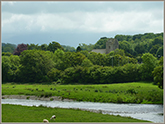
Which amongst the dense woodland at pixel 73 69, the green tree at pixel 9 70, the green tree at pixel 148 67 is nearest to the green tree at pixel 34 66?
the dense woodland at pixel 73 69

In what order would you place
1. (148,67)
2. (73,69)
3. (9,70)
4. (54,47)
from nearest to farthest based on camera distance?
(148,67) → (73,69) → (9,70) → (54,47)

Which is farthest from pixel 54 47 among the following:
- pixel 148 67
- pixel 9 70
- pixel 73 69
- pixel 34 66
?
pixel 148 67

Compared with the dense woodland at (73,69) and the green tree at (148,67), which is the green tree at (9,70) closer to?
the dense woodland at (73,69)

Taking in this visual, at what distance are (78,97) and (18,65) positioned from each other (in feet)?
203

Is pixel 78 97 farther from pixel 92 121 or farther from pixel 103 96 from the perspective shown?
pixel 92 121

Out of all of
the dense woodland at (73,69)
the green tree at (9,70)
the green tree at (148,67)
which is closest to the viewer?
the green tree at (148,67)

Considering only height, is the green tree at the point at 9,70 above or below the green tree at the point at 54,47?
below

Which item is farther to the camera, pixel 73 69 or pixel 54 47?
pixel 54 47

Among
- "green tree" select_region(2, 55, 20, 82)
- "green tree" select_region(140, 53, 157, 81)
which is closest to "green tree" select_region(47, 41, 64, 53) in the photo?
"green tree" select_region(2, 55, 20, 82)

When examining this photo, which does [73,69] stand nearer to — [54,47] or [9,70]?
[9,70]

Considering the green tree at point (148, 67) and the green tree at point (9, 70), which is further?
the green tree at point (9, 70)

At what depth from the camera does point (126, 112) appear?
43344 millimetres

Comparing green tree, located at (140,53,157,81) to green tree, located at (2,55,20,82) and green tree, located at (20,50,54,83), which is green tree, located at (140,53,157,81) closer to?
green tree, located at (20,50,54,83)

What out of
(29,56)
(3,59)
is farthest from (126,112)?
(3,59)
